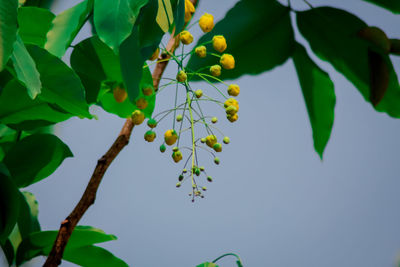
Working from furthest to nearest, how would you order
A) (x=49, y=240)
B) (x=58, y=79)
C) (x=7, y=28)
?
1. (x=49, y=240)
2. (x=58, y=79)
3. (x=7, y=28)

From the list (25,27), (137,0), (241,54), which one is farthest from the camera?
(241,54)

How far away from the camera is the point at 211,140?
0.55 metres

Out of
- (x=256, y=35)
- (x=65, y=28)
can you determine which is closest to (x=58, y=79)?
(x=65, y=28)

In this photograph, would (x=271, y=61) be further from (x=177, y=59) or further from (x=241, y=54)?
(x=177, y=59)

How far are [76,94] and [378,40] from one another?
371mm

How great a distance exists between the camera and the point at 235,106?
1.74 ft

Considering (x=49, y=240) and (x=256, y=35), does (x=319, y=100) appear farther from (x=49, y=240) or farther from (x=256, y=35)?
(x=49, y=240)

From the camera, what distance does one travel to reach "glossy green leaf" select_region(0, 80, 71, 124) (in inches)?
22.1

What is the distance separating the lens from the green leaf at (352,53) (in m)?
0.63

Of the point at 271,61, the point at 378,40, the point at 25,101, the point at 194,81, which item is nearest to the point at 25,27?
the point at 25,101

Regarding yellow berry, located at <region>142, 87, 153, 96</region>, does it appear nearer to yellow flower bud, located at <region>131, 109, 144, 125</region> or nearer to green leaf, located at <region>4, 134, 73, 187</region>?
yellow flower bud, located at <region>131, 109, 144, 125</region>

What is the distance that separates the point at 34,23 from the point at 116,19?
6.1 inches

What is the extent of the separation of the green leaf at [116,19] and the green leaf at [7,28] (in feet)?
0.23

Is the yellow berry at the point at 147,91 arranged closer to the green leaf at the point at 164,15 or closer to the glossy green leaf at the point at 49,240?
the green leaf at the point at 164,15
